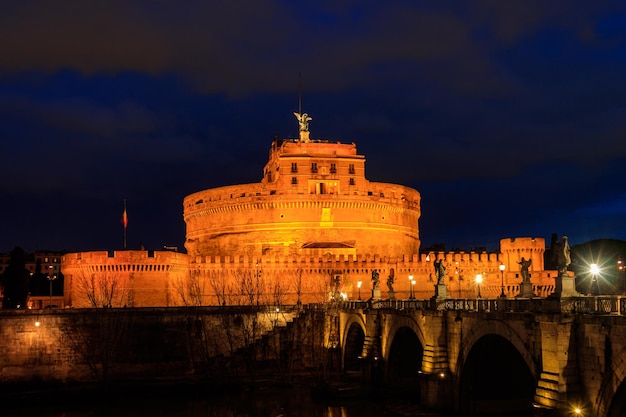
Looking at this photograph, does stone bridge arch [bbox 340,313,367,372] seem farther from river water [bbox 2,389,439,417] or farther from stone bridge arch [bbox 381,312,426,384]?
stone bridge arch [bbox 381,312,426,384]

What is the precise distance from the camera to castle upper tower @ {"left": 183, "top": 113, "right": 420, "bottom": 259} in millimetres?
74688

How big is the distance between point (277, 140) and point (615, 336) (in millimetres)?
64618

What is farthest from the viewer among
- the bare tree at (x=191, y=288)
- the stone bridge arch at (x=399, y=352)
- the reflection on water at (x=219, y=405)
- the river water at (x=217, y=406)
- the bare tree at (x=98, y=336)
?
the bare tree at (x=191, y=288)

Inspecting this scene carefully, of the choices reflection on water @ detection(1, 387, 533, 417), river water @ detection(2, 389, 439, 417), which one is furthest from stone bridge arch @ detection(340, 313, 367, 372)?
river water @ detection(2, 389, 439, 417)

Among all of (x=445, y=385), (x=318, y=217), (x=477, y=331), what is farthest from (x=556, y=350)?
(x=318, y=217)

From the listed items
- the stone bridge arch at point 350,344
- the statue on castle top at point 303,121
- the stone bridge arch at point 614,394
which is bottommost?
the stone bridge arch at point 350,344

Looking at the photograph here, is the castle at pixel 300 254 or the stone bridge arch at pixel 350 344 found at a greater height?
the castle at pixel 300 254

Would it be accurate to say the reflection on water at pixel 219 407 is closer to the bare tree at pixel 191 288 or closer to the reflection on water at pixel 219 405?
the reflection on water at pixel 219 405

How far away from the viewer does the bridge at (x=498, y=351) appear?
66.8 feet

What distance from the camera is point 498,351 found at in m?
29.9

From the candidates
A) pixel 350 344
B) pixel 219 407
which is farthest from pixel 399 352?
pixel 219 407

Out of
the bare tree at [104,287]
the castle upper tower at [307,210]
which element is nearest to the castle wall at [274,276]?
the bare tree at [104,287]

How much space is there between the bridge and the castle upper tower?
2465cm

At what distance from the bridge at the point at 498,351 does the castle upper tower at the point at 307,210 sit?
2465cm
